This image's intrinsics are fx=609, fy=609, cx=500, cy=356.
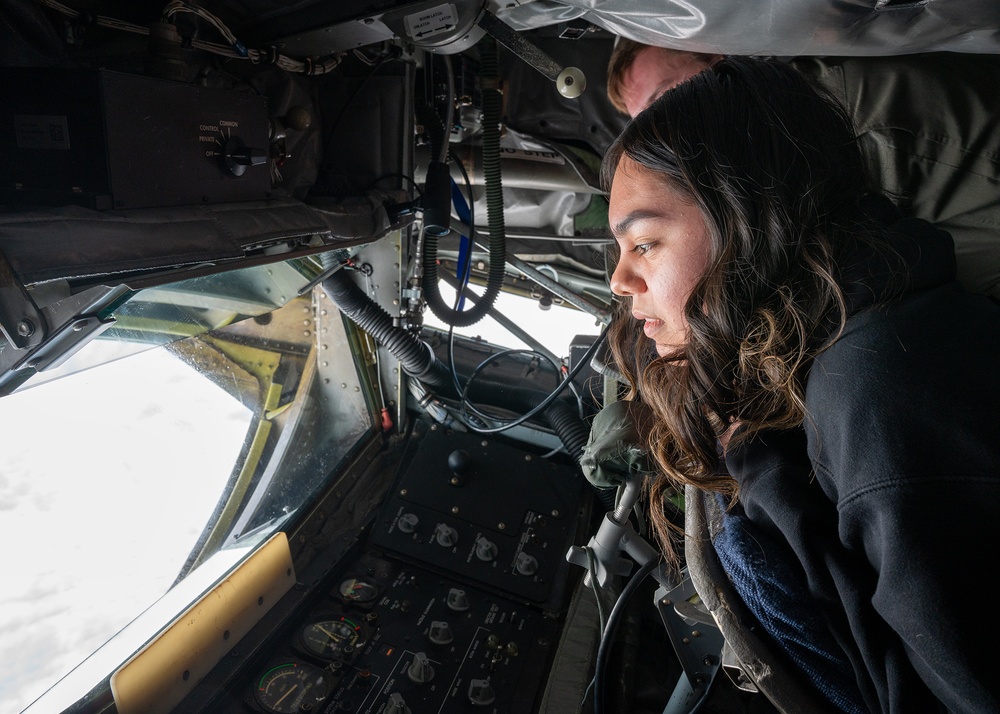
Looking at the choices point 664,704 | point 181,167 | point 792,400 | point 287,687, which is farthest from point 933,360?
point 287,687

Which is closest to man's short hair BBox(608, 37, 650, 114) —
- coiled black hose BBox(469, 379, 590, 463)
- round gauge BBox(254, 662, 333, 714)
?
coiled black hose BBox(469, 379, 590, 463)

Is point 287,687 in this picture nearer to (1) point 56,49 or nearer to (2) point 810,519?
(2) point 810,519

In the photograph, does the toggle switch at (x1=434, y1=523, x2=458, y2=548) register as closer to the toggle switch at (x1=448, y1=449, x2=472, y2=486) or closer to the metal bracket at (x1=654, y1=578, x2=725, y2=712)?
the toggle switch at (x1=448, y1=449, x2=472, y2=486)

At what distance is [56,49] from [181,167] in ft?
0.87

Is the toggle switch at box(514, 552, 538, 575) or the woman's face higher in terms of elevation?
the woman's face

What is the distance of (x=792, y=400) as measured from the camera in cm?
95

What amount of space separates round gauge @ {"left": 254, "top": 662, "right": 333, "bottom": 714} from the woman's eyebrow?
140cm

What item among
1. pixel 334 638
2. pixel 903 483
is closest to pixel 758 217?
pixel 903 483

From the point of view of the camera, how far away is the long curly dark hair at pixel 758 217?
957mm

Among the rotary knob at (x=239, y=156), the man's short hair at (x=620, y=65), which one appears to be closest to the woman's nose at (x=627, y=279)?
the rotary knob at (x=239, y=156)

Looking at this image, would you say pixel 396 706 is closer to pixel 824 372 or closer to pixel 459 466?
pixel 459 466

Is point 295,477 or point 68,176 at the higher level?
point 68,176

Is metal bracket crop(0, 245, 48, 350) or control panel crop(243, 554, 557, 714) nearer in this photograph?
metal bracket crop(0, 245, 48, 350)

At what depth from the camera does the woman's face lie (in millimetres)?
1018
